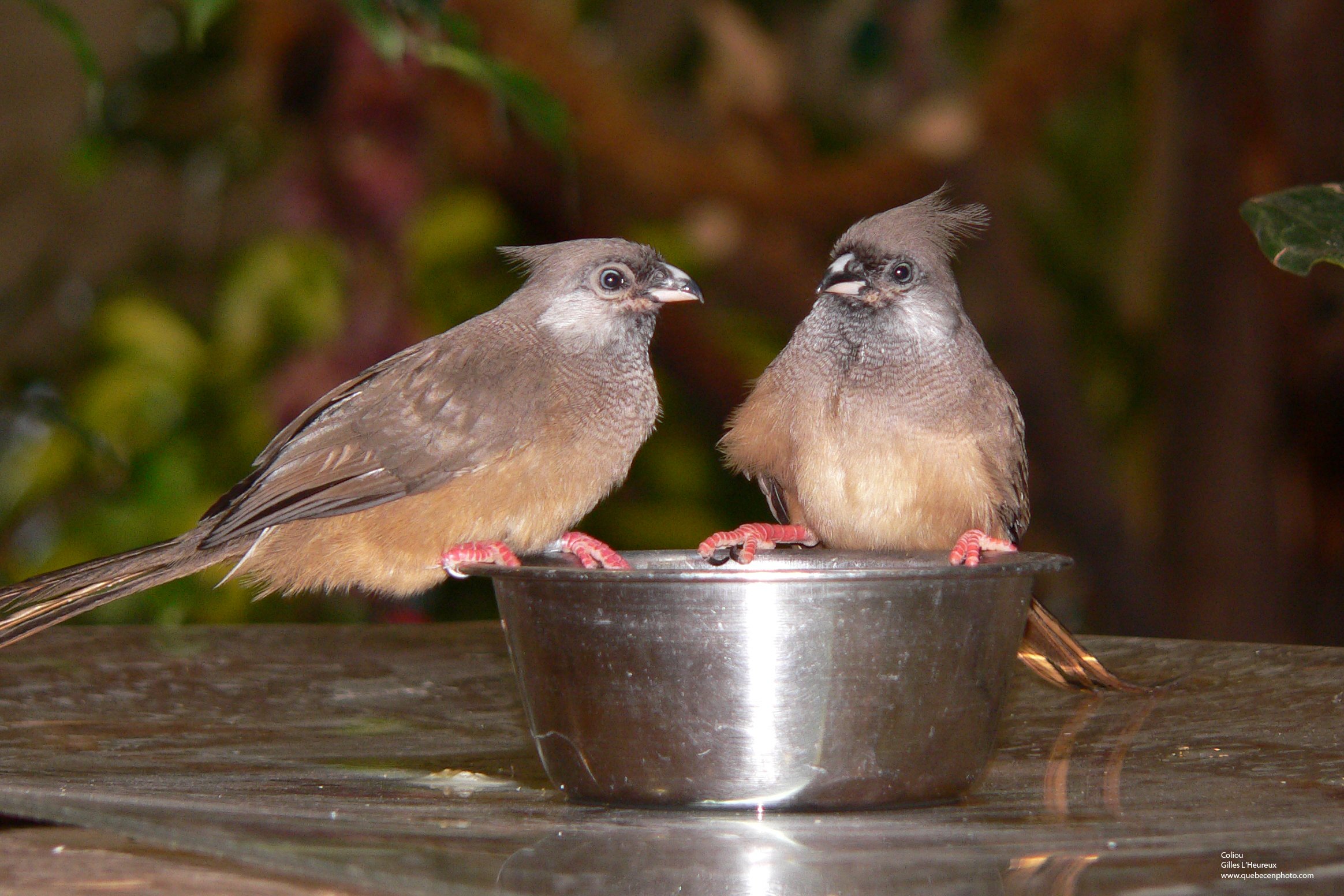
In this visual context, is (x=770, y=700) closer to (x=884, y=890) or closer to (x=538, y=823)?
(x=538, y=823)

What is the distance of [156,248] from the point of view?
880cm

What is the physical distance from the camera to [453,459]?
9.70 feet

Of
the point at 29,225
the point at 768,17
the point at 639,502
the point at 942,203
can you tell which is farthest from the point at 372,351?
the point at 29,225

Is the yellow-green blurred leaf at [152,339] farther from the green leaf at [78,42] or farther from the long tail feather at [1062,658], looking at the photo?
the long tail feather at [1062,658]

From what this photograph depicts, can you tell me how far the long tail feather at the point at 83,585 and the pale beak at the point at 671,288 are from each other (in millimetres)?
1153

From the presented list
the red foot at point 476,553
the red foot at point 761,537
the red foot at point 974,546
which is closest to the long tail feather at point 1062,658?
the red foot at point 974,546

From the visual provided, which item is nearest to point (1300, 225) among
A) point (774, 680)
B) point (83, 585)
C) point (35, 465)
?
point (774, 680)

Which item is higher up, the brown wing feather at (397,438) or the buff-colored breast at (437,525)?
the brown wing feather at (397,438)

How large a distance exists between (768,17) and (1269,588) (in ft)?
11.7

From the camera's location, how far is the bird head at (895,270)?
10.4ft

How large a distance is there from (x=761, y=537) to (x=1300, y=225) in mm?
1325

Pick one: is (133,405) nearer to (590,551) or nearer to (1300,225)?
(590,551)

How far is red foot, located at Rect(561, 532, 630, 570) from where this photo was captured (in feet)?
9.30

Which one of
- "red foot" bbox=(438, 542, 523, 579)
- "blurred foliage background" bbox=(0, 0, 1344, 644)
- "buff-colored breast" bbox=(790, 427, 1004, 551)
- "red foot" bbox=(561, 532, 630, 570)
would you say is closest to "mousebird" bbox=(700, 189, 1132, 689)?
"buff-colored breast" bbox=(790, 427, 1004, 551)
